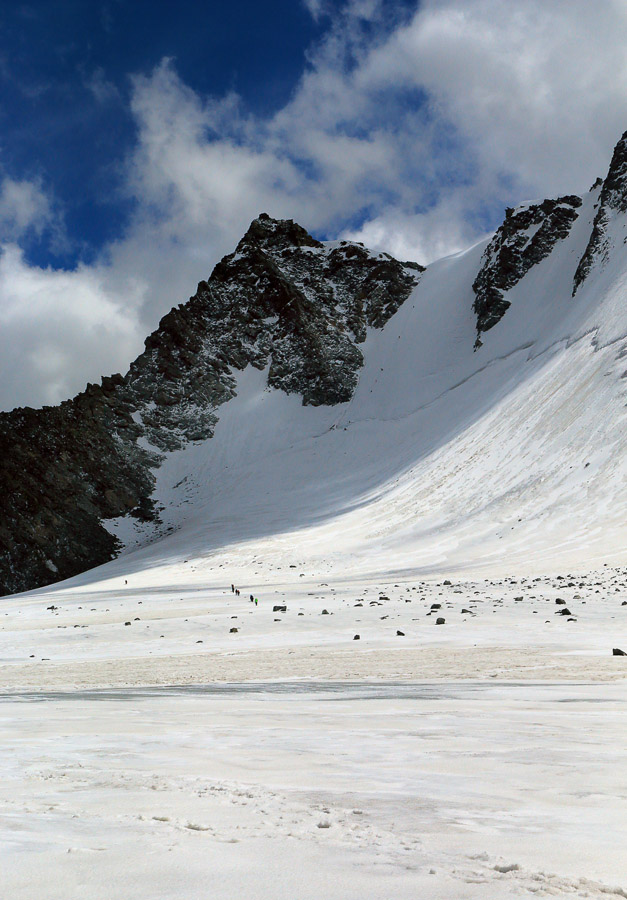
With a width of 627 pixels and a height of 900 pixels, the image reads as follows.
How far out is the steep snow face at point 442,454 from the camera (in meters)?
42.9

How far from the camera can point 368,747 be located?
16.0 feet

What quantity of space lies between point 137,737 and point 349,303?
389 ft

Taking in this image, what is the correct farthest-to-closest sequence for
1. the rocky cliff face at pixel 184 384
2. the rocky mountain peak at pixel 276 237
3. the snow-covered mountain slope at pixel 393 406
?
the rocky mountain peak at pixel 276 237 < the rocky cliff face at pixel 184 384 < the snow-covered mountain slope at pixel 393 406

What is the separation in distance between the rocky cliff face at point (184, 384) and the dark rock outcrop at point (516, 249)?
18.8 meters

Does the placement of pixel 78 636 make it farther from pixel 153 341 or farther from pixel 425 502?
pixel 153 341

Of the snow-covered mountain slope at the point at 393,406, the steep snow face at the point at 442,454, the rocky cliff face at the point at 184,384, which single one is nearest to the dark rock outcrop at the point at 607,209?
the snow-covered mountain slope at the point at 393,406

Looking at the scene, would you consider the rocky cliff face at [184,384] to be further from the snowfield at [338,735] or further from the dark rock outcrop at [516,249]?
the snowfield at [338,735]

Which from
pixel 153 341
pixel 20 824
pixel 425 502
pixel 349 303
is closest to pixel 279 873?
pixel 20 824

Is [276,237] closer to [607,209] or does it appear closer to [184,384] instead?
[184,384]

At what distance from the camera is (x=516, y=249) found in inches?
4161

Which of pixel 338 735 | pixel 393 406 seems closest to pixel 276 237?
pixel 393 406

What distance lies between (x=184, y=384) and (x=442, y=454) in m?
53.6

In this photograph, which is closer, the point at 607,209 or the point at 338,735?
the point at 338,735

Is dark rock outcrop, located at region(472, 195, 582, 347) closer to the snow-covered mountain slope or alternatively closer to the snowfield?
the snow-covered mountain slope
